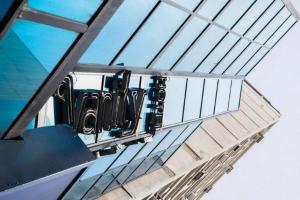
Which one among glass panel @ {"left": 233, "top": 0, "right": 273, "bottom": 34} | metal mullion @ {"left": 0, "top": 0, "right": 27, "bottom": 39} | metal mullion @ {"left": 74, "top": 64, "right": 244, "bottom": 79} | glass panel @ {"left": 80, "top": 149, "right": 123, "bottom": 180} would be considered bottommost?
metal mullion @ {"left": 0, "top": 0, "right": 27, "bottom": 39}

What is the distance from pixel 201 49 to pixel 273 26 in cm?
849

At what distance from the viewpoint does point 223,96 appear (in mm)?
21984

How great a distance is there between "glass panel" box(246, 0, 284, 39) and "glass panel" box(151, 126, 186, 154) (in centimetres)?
581

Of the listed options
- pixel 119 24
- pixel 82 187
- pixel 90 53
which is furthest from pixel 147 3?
pixel 82 187

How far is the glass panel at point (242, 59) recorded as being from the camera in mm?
22281

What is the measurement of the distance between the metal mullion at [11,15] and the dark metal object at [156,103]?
9.03 metres

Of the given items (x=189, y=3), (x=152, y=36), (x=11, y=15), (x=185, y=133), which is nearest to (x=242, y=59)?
(x=185, y=133)

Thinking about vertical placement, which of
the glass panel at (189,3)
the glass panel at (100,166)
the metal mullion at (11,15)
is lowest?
the metal mullion at (11,15)

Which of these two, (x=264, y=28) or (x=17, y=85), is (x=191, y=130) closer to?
Answer: (x=264, y=28)

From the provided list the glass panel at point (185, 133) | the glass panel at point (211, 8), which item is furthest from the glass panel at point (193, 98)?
the glass panel at point (211, 8)

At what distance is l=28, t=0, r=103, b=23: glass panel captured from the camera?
19.0 ft

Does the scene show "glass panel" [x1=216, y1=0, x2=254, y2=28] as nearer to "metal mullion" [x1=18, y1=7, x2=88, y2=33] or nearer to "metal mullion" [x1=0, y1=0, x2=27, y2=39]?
"metal mullion" [x1=18, y1=7, x2=88, y2=33]

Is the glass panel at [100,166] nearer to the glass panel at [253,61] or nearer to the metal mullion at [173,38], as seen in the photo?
the metal mullion at [173,38]

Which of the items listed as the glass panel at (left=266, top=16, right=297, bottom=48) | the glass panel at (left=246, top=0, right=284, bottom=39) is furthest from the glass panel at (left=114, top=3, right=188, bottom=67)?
the glass panel at (left=266, top=16, right=297, bottom=48)
